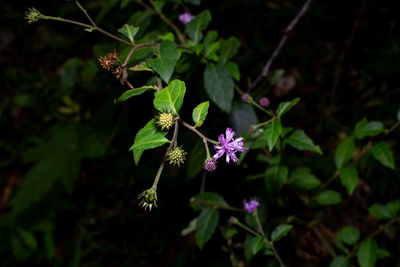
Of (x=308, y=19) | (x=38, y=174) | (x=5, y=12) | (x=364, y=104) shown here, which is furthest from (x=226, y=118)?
(x=5, y=12)

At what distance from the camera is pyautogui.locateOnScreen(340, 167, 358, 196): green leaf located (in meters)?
2.10

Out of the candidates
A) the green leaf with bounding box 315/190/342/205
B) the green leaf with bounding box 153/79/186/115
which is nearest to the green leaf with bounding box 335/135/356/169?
the green leaf with bounding box 315/190/342/205

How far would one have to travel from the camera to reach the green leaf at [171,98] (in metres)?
1.21

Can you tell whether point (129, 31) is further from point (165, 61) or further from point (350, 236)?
point (350, 236)

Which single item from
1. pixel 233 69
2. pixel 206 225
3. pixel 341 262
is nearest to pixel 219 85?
pixel 233 69

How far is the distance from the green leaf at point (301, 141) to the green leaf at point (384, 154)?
515 millimetres

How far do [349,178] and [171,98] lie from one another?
60.0 inches

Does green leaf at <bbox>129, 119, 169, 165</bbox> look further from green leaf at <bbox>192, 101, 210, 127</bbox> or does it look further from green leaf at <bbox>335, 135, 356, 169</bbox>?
green leaf at <bbox>335, 135, 356, 169</bbox>

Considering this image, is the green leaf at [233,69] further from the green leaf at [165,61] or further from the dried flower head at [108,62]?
the dried flower head at [108,62]

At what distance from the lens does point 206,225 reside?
6.57ft

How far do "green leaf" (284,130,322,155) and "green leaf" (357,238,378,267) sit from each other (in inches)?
35.5

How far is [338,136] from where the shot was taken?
344cm

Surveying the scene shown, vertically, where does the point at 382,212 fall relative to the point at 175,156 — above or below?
below

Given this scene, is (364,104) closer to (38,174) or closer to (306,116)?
(306,116)
